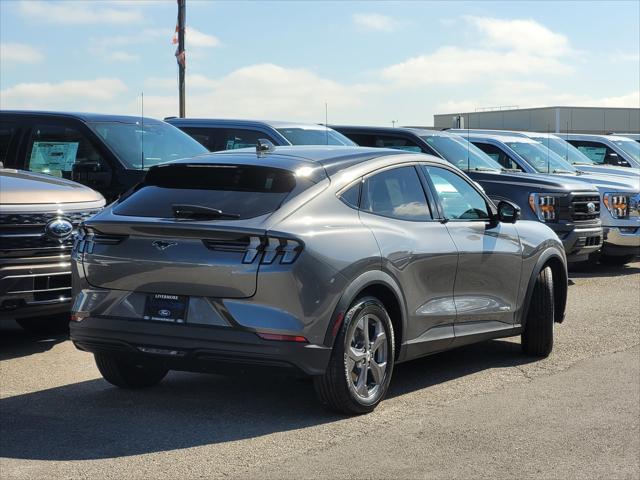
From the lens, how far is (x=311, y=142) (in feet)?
45.4

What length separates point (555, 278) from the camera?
902cm

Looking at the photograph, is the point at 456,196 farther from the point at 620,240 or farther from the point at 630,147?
the point at 630,147

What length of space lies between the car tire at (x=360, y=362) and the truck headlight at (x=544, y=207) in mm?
7173

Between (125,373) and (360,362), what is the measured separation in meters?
1.70

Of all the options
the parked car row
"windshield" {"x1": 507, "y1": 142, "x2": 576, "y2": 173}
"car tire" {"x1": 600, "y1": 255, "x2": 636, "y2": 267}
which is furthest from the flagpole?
the parked car row

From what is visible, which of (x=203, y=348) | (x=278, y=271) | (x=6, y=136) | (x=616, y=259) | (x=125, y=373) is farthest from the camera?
(x=616, y=259)

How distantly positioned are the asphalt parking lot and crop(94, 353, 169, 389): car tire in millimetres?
93

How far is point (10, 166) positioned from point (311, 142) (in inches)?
166

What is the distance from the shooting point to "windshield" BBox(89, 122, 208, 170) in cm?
1077

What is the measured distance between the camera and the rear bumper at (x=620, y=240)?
48.8 ft

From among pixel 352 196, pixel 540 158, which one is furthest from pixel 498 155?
pixel 352 196

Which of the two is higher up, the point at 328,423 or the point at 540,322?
the point at 540,322

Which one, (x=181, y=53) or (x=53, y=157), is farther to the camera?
(x=181, y=53)

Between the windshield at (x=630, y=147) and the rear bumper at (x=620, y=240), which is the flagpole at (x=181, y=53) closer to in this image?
the windshield at (x=630, y=147)
